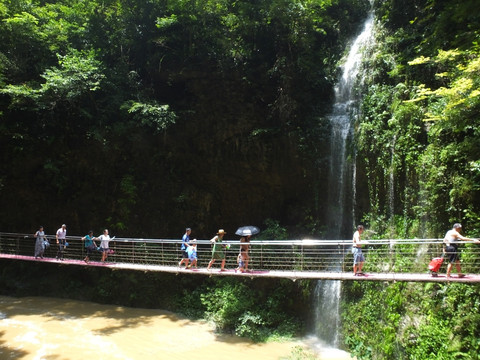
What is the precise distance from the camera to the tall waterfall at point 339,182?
1059 centimetres

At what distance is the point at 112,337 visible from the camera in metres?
10.5

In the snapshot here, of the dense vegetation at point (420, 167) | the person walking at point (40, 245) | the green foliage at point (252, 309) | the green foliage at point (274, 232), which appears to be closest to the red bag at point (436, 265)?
the dense vegetation at point (420, 167)

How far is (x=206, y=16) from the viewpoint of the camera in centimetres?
1516

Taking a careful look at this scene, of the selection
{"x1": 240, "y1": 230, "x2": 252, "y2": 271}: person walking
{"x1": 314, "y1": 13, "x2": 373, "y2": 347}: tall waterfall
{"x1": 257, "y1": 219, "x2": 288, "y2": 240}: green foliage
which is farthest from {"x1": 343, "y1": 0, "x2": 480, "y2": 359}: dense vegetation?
{"x1": 240, "y1": 230, "x2": 252, "y2": 271}: person walking

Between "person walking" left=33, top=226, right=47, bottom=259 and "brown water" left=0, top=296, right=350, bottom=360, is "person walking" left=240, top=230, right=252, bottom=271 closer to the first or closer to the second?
"brown water" left=0, top=296, right=350, bottom=360

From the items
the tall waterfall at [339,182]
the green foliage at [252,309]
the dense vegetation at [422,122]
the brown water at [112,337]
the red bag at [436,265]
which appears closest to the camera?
the red bag at [436,265]

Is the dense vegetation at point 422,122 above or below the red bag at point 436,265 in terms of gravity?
above

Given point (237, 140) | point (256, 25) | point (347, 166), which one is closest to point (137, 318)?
point (237, 140)

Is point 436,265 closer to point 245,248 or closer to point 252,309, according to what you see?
point 245,248

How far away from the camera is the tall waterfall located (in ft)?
34.7

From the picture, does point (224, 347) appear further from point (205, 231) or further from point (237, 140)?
point (237, 140)

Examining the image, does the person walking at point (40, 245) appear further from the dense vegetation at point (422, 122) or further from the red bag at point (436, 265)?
the red bag at point (436, 265)

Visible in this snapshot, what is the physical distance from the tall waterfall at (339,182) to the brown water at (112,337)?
109cm

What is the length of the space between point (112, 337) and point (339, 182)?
8810 mm
